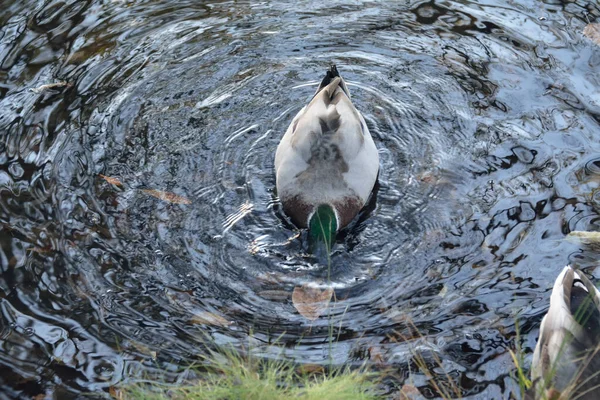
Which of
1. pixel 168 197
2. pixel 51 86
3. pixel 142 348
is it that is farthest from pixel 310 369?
pixel 51 86

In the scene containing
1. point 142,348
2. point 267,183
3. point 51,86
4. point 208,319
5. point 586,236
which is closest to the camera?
point 142,348

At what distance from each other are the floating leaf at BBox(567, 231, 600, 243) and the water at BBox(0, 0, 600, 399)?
A: 0.09 meters

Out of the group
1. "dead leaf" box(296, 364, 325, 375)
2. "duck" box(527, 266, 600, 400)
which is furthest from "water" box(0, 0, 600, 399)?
"duck" box(527, 266, 600, 400)

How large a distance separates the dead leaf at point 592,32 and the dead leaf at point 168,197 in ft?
13.4

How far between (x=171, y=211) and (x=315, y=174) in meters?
1.06

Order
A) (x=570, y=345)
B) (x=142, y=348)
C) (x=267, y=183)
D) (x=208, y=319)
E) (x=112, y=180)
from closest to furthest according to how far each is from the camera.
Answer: (x=570, y=345)
(x=142, y=348)
(x=208, y=319)
(x=112, y=180)
(x=267, y=183)

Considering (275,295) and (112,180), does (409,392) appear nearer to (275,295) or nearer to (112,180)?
(275,295)

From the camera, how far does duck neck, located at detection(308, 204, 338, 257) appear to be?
17.8 ft

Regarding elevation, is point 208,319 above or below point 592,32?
above

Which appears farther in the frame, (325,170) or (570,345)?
(325,170)

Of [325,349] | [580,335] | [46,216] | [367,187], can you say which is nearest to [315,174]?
[367,187]

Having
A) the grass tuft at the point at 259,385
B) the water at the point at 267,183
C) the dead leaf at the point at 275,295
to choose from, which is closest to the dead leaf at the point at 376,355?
the water at the point at 267,183

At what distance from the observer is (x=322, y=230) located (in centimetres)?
547

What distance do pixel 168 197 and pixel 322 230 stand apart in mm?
1189
